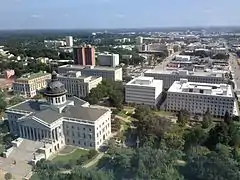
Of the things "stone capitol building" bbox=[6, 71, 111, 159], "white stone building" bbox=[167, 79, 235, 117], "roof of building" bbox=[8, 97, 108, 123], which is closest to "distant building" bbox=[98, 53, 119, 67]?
"white stone building" bbox=[167, 79, 235, 117]

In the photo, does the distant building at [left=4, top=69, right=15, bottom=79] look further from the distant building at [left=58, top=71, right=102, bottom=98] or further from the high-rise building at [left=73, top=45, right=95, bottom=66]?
the distant building at [left=58, top=71, right=102, bottom=98]

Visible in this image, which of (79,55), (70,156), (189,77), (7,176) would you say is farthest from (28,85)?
(189,77)

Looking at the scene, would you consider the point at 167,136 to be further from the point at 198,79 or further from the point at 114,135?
the point at 198,79

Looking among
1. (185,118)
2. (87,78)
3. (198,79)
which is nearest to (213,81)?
(198,79)

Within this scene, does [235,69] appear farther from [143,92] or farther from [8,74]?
[8,74]

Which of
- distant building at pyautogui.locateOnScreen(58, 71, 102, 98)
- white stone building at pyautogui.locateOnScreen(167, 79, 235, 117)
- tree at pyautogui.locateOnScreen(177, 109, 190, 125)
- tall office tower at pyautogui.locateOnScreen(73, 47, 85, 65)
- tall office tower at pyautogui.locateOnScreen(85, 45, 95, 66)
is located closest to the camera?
tree at pyautogui.locateOnScreen(177, 109, 190, 125)

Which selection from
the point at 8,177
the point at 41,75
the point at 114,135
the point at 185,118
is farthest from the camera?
the point at 41,75

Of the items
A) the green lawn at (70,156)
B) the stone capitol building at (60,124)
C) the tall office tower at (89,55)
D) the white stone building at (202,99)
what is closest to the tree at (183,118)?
the white stone building at (202,99)
